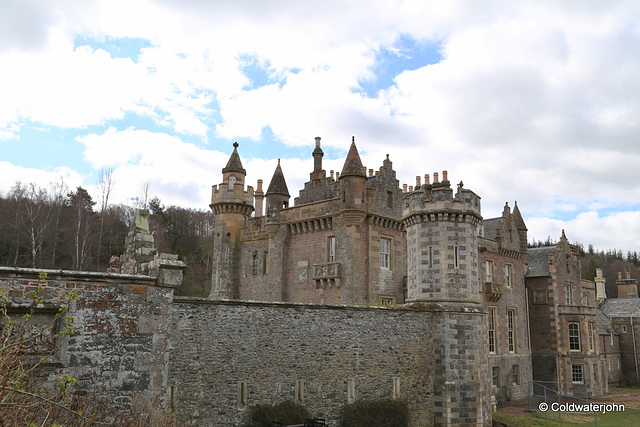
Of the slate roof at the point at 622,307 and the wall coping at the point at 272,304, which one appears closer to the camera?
the wall coping at the point at 272,304

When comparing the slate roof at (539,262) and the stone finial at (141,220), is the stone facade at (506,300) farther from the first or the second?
the stone finial at (141,220)

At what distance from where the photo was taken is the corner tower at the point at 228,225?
104 ft

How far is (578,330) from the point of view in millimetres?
35750

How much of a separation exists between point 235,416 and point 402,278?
15.0 metres

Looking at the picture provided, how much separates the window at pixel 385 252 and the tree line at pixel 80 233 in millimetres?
21826

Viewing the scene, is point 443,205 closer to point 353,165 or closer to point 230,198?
point 353,165

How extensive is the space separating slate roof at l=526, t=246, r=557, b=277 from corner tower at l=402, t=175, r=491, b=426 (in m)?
17.8

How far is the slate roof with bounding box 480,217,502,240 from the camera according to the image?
112 feet

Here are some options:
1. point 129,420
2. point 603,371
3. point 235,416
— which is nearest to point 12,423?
point 129,420

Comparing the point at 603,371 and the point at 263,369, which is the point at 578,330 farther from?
the point at 263,369

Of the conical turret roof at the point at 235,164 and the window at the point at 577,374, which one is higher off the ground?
the conical turret roof at the point at 235,164

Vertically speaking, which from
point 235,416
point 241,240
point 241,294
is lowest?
point 235,416

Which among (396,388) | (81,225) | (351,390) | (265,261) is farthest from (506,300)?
(81,225)

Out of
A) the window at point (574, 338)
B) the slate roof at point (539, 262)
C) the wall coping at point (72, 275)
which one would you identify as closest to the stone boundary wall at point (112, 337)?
the wall coping at point (72, 275)
